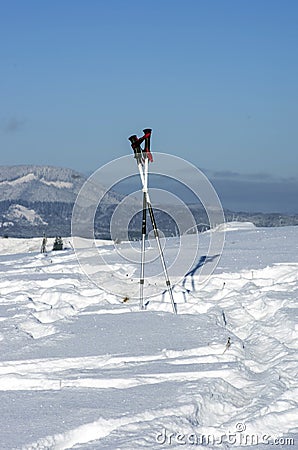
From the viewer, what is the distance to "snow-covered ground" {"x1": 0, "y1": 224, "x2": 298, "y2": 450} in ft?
21.1

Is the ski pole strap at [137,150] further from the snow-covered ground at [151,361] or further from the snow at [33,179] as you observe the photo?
the snow at [33,179]

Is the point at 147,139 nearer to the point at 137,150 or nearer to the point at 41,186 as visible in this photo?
the point at 137,150

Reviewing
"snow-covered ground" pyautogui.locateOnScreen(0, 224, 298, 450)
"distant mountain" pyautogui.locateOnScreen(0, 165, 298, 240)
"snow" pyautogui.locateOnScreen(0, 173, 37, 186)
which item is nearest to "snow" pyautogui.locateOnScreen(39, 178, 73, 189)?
"distant mountain" pyautogui.locateOnScreen(0, 165, 298, 240)

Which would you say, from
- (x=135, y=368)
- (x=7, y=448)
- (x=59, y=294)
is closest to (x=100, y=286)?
(x=59, y=294)

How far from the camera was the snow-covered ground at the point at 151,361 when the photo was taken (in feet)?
21.1

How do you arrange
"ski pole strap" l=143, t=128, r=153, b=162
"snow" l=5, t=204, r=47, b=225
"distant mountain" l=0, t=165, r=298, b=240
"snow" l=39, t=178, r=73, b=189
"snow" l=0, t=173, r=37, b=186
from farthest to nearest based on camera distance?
"snow" l=0, t=173, r=37, b=186, "snow" l=39, t=178, r=73, b=189, "snow" l=5, t=204, r=47, b=225, "distant mountain" l=0, t=165, r=298, b=240, "ski pole strap" l=143, t=128, r=153, b=162

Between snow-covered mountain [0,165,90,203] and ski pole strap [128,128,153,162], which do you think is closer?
ski pole strap [128,128,153,162]

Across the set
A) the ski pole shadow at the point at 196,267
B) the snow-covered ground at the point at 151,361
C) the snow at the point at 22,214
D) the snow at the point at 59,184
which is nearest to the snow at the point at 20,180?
the snow at the point at 59,184

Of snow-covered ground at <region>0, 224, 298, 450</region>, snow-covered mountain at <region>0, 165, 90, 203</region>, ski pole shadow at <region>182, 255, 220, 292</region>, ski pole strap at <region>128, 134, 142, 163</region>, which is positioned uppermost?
snow-covered mountain at <region>0, 165, 90, 203</region>

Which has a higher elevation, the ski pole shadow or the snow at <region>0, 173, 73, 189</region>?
the snow at <region>0, 173, 73, 189</region>

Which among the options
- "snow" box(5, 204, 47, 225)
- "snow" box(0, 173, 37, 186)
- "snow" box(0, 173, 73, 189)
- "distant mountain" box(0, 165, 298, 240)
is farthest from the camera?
"snow" box(0, 173, 37, 186)

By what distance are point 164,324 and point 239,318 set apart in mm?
1492

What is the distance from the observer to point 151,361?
8984 millimetres

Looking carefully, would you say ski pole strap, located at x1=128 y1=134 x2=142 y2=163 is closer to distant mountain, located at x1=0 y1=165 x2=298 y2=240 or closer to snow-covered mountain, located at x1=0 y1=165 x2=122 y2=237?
distant mountain, located at x1=0 y1=165 x2=298 y2=240
